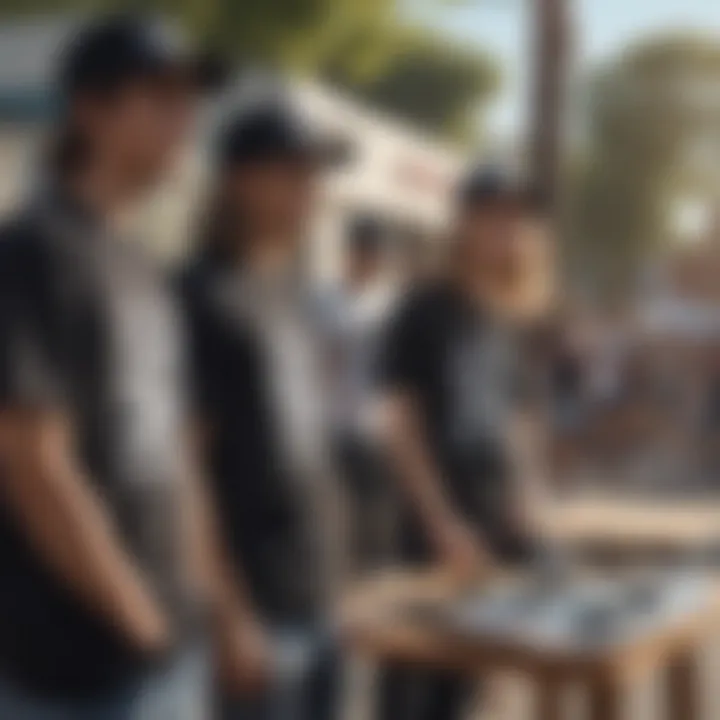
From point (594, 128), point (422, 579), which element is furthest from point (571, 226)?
point (422, 579)

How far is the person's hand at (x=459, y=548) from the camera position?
110 cm

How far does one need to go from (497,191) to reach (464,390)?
154mm

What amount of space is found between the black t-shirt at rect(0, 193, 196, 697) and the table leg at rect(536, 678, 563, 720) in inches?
11.8

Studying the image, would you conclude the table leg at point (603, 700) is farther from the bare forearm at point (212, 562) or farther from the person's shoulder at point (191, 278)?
the person's shoulder at point (191, 278)

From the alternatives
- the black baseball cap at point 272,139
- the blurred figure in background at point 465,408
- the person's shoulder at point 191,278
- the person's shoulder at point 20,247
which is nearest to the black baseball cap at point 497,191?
A: the blurred figure in background at point 465,408

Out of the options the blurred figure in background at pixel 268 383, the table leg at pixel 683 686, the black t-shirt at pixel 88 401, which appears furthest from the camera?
the table leg at pixel 683 686

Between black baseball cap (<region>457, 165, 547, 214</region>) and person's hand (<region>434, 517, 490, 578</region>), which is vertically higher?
black baseball cap (<region>457, 165, 547, 214</region>)

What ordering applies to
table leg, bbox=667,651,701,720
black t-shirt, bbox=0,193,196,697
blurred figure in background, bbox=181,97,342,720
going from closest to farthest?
1. black t-shirt, bbox=0,193,196,697
2. blurred figure in background, bbox=181,97,342,720
3. table leg, bbox=667,651,701,720

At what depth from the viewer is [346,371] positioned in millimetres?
1065

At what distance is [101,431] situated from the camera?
916 millimetres

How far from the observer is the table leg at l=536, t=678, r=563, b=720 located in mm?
1079

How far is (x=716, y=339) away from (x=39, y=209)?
1.72ft

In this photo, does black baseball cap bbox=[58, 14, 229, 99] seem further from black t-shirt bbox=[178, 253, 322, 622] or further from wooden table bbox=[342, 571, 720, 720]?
wooden table bbox=[342, 571, 720, 720]

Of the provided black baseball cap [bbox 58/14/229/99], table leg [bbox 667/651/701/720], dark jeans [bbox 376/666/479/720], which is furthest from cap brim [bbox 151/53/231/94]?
table leg [bbox 667/651/701/720]
